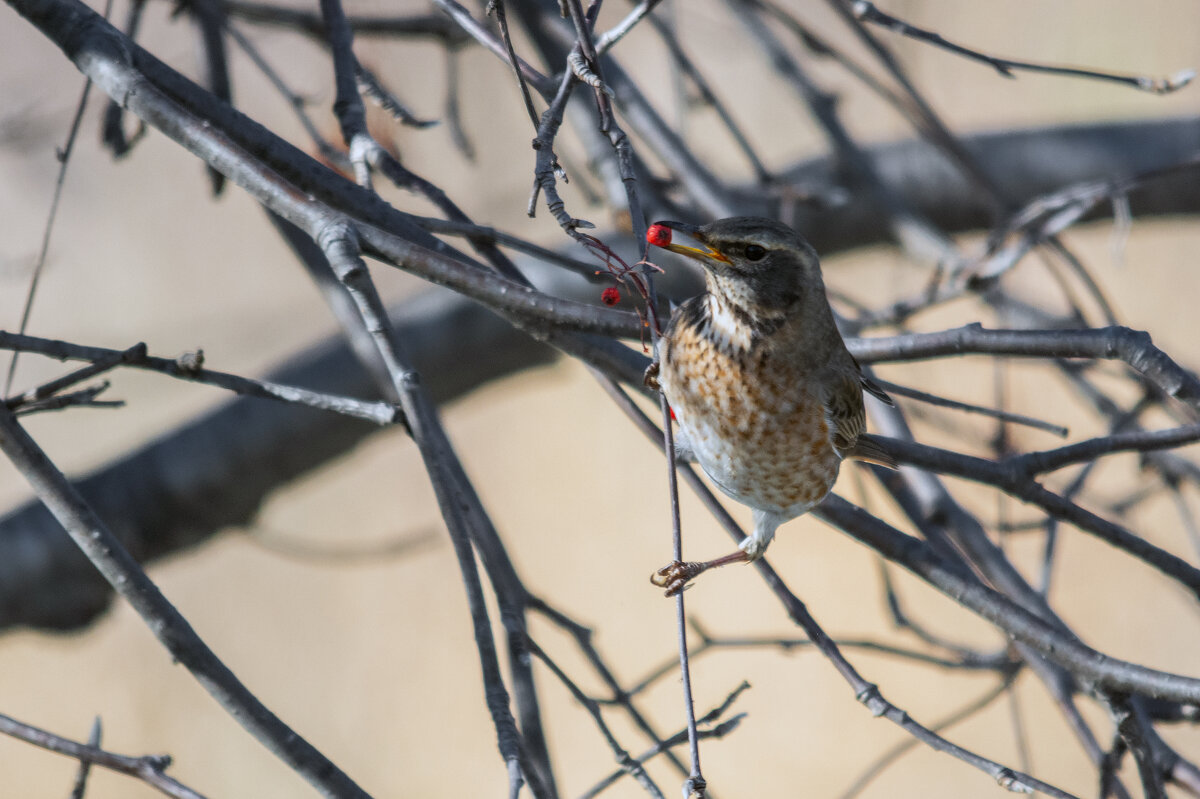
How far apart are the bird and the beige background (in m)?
2.68

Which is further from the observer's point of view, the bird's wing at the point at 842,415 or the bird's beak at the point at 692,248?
the bird's wing at the point at 842,415

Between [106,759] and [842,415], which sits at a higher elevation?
[842,415]

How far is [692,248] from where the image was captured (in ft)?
5.44

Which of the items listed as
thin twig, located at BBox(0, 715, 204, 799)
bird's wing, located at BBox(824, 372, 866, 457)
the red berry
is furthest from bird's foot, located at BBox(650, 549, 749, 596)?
thin twig, located at BBox(0, 715, 204, 799)

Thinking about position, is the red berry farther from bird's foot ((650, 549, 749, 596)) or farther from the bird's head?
bird's foot ((650, 549, 749, 596))

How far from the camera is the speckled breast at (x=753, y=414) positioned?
184 centimetres

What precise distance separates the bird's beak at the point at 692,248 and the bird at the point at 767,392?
0.29 feet

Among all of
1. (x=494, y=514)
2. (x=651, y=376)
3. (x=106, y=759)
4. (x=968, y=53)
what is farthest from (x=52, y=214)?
(x=494, y=514)

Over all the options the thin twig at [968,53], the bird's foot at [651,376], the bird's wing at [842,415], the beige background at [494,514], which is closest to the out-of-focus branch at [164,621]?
the bird's foot at [651,376]

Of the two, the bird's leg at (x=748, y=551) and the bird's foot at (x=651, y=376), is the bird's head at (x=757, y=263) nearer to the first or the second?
the bird's foot at (x=651, y=376)

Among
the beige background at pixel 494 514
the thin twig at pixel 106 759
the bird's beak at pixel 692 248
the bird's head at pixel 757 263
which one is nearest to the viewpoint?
Answer: the thin twig at pixel 106 759

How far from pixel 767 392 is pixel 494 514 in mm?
3648

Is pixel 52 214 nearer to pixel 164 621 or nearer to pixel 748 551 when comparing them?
pixel 164 621

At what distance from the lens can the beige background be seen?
4.73 m
